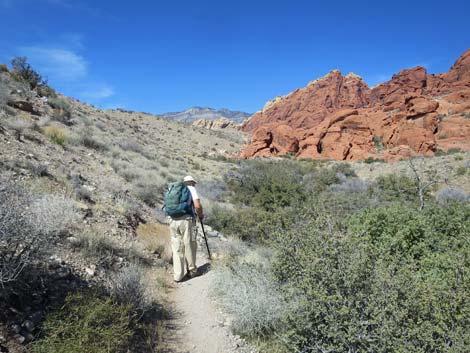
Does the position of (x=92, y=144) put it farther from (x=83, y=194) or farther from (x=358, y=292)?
(x=358, y=292)

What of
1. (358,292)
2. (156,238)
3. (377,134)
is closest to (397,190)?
(156,238)

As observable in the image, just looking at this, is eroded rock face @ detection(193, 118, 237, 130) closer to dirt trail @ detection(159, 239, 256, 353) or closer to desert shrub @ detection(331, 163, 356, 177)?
desert shrub @ detection(331, 163, 356, 177)

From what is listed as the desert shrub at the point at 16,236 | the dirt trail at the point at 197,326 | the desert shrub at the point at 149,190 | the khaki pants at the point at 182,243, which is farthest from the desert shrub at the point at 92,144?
the desert shrub at the point at 16,236

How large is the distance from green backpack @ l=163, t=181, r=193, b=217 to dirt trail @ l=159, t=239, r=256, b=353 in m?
1.28

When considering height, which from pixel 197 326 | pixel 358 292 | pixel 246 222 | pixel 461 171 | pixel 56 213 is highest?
pixel 56 213

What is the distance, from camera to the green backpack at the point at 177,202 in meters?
5.62

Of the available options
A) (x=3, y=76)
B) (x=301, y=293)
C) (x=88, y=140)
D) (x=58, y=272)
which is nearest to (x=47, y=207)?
(x=58, y=272)

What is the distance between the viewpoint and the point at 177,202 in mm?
5637

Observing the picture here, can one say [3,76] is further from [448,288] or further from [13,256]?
[448,288]

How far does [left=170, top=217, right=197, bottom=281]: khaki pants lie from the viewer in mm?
5719

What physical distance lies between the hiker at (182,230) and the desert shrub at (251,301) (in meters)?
0.84

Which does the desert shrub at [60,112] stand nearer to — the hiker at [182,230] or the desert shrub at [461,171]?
the hiker at [182,230]

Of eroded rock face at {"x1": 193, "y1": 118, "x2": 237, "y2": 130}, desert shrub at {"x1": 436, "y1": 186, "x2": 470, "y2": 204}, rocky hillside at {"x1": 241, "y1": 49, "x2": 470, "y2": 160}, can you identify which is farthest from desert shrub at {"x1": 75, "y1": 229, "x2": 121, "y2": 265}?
eroded rock face at {"x1": 193, "y1": 118, "x2": 237, "y2": 130}

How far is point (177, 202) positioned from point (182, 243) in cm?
76
